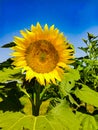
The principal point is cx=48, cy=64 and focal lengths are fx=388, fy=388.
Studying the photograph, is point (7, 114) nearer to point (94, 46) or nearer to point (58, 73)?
point (58, 73)

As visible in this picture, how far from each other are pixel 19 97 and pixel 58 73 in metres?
0.71

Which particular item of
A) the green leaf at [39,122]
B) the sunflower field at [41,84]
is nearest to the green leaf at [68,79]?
the sunflower field at [41,84]

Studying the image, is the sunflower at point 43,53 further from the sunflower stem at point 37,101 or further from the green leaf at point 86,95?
the green leaf at point 86,95

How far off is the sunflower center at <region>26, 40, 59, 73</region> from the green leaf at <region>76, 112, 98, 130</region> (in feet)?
2.13

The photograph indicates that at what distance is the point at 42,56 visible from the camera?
3.62m

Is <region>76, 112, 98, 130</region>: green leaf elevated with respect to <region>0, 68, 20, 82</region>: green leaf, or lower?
lower

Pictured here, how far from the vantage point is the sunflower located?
3.62 metres

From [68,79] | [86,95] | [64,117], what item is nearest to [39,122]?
[64,117]

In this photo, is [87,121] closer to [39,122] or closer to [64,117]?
[64,117]

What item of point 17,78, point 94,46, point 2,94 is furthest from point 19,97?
point 94,46

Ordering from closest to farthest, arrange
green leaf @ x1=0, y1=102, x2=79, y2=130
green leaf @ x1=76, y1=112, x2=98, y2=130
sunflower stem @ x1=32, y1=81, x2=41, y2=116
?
green leaf @ x1=0, y1=102, x2=79, y2=130 < sunflower stem @ x1=32, y1=81, x2=41, y2=116 < green leaf @ x1=76, y1=112, x2=98, y2=130

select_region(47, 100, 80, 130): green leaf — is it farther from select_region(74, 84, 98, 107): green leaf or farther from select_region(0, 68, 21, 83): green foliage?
select_region(0, 68, 21, 83): green foliage

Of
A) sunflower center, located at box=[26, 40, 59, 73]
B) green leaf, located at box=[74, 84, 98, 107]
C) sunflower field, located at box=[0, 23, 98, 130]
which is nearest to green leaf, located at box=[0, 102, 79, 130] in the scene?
sunflower field, located at box=[0, 23, 98, 130]

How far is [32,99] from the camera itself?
380 cm
